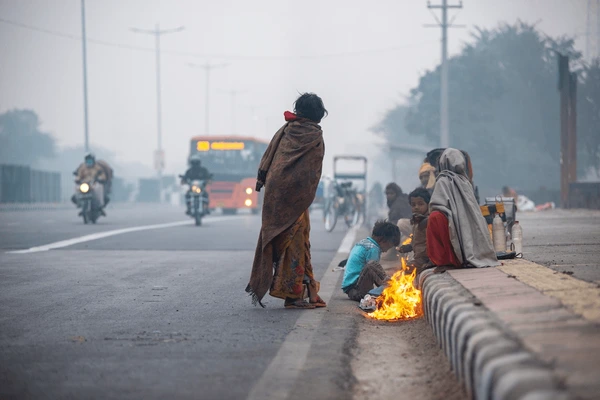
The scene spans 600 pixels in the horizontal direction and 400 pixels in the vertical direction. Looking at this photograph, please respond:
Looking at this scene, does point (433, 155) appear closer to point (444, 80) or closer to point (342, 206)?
point (342, 206)

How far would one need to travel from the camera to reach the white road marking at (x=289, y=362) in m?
4.71

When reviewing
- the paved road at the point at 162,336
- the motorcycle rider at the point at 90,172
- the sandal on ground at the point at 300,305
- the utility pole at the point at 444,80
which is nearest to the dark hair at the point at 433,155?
the paved road at the point at 162,336

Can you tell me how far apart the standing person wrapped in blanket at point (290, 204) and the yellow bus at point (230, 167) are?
2937 cm

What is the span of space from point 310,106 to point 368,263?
5.00 ft

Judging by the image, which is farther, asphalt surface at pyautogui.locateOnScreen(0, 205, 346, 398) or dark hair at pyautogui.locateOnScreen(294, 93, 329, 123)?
dark hair at pyautogui.locateOnScreen(294, 93, 329, 123)

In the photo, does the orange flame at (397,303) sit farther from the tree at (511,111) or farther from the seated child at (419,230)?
the tree at (511,111)

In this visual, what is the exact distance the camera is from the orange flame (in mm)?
7676

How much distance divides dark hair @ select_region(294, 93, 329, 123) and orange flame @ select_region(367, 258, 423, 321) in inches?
61.4

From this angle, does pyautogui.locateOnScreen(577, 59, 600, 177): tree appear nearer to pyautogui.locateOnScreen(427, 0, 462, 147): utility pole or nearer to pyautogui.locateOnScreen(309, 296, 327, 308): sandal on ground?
pyautogui.locateOnScreen(427, 0, 462, 147): utility pole

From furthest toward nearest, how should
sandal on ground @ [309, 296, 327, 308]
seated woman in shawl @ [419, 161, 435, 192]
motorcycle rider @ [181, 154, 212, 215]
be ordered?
1. motorcycle rider @ [181, 154, 212, 215]
2. seated woman in shawl @ [419, 161, 435, 192]
3. sandal on ground @ [309, 296, 327, 308]

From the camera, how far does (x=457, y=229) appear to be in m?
7.39

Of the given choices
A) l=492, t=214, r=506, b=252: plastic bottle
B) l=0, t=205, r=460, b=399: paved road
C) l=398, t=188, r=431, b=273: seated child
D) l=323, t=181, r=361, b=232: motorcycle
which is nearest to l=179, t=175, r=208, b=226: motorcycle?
l=323, t=181, r=361, b=232: motorcycle

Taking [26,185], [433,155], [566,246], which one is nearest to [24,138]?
[26,185]

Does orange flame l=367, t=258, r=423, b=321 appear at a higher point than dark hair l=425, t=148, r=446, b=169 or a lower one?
lower
